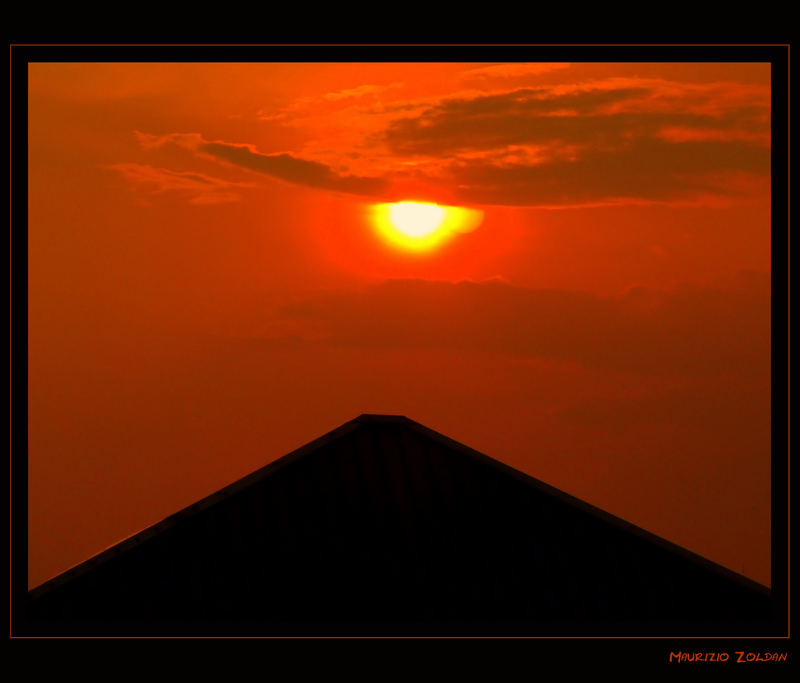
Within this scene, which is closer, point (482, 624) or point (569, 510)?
point (482, 624)

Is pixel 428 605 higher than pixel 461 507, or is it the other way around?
pixel 461 507

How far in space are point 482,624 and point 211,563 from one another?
15.8ft

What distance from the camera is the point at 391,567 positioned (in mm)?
21203

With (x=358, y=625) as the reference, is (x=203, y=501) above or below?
above

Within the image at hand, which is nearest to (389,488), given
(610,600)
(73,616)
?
(610,600)

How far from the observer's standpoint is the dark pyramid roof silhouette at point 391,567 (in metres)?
20.5

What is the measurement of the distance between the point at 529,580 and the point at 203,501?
600 centimetres

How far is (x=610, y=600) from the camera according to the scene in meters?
21.1

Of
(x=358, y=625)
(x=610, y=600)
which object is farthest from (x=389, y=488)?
(x=610, y=600)

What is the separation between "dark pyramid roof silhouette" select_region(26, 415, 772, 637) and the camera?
808 inches

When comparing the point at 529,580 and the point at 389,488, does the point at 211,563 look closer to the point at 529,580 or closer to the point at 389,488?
the point at 389,488

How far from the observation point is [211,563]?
21.0 m
